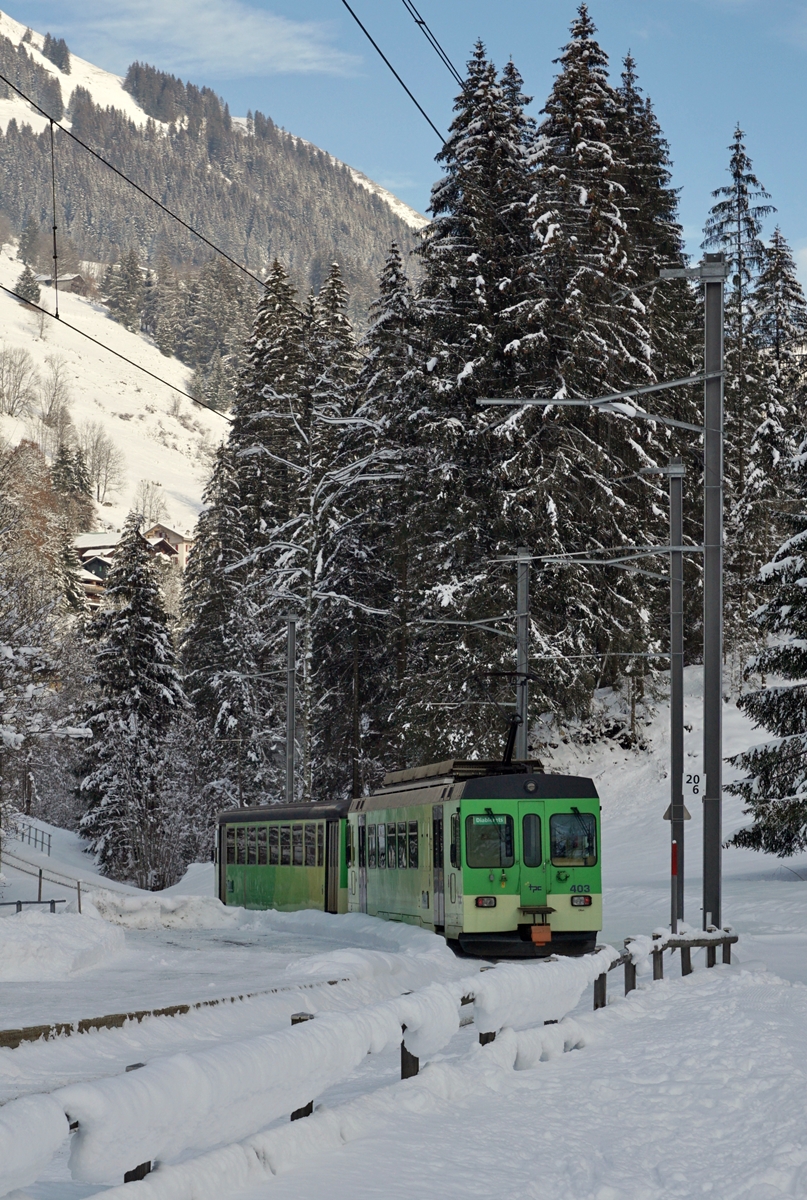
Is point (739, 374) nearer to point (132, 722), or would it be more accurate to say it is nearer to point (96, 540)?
point (132, 722)

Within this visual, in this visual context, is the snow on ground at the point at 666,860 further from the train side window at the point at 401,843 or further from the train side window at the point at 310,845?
the train side window at the point at 310,845

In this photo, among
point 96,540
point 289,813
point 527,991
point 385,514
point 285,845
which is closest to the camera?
point 527,991

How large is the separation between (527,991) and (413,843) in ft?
41.9

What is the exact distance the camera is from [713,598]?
1989cm

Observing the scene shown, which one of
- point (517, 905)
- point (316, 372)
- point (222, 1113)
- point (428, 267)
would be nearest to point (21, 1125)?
point (222, 1113)

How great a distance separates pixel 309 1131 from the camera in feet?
25.9

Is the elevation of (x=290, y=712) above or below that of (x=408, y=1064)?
above

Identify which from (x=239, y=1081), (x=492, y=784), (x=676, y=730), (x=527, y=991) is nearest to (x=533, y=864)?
(x=492, y=784)

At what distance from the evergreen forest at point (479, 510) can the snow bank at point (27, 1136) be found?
79.3 ft

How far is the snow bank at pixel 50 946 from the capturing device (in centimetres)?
1980

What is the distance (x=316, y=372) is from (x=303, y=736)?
15.4 meters

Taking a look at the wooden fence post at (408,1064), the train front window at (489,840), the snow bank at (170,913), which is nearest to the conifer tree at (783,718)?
the train front window at (489,840)

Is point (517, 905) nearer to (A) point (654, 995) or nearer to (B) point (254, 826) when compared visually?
(A) point (654, 995)

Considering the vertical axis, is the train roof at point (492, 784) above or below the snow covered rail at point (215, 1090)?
above
